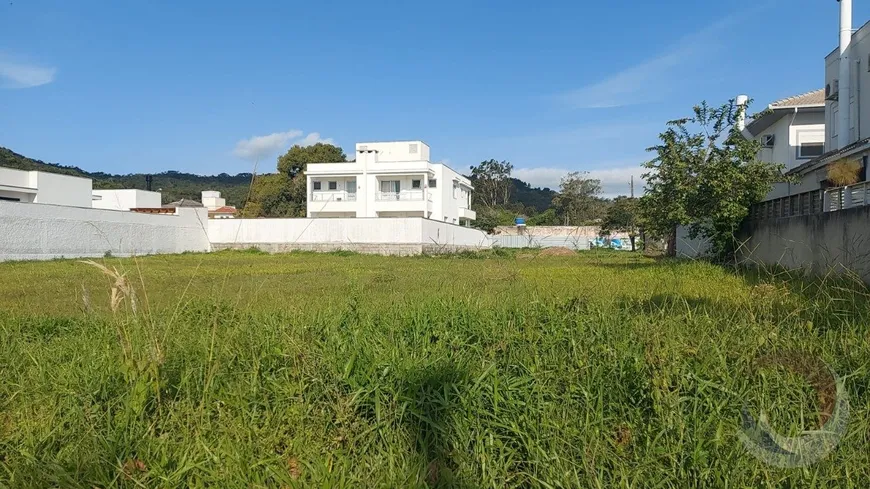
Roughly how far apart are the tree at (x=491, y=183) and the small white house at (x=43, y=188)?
46480mm

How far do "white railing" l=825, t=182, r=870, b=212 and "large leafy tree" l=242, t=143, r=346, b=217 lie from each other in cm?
4442

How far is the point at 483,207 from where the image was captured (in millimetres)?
72625

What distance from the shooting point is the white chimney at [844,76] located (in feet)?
74.6

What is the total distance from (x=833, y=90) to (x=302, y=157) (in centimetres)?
4604

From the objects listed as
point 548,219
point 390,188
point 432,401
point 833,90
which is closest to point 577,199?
point 548,219

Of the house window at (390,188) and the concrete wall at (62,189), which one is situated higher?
the house window at (390,188)

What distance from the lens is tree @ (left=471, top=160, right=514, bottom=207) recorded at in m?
76.4

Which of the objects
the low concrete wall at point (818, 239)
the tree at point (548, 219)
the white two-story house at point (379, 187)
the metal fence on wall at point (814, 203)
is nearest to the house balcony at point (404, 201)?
the white two-story house at point (379, 187)

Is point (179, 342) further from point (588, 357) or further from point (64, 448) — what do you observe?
point (588, 357)

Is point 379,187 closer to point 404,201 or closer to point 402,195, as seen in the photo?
point 402,195

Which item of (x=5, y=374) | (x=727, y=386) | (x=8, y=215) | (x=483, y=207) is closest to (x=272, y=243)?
(x=8, y=215)

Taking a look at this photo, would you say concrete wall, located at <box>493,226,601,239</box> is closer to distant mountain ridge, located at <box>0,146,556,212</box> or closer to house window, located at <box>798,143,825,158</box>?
house window, located at <box>798,143,825,158</box>

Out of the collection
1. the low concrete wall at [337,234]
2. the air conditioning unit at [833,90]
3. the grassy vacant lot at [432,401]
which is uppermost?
the air conditioning unit at [833,90]

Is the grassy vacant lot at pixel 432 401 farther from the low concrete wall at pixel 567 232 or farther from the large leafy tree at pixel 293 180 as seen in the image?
the large leafy tree at pixel 293 180
